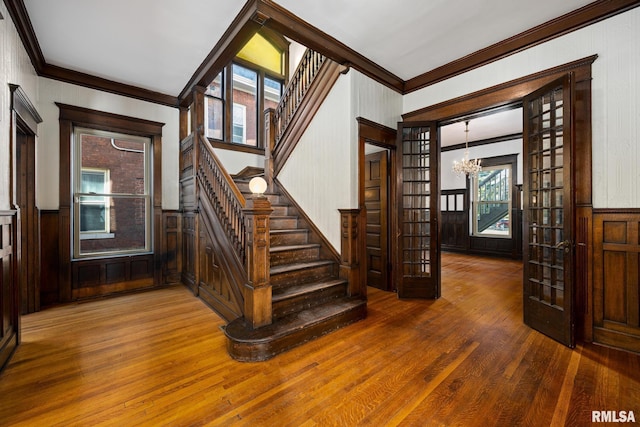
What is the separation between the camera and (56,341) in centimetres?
267

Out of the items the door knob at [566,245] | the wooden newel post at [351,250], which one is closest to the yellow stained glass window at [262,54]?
the wooden newel post at [351,250]

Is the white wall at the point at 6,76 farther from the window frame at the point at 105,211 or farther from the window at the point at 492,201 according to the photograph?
the window at the point at 492,201

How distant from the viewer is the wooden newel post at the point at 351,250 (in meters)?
3.37

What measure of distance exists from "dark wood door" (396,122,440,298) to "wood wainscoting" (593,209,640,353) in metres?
1.66

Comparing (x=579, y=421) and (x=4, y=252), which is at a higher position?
(x=4, y=252)

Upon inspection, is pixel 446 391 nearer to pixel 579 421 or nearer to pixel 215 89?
pixel 579 421

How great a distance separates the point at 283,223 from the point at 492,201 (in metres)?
6.56

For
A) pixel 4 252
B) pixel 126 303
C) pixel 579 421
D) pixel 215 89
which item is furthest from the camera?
pixel 215 89

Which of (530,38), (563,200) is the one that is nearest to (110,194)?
(563,200)

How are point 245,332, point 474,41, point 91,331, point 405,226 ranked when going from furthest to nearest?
point 405,226 → point 474,41 → point 91,331 → point 245,332

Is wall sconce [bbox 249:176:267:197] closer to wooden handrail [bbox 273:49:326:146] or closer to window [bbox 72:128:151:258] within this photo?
wooden handrail [bbox 273:49:326:146]

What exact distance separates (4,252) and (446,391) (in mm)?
3689

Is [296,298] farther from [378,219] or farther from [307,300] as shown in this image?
[378,219]

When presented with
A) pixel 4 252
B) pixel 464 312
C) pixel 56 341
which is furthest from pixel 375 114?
pixel 56 341
